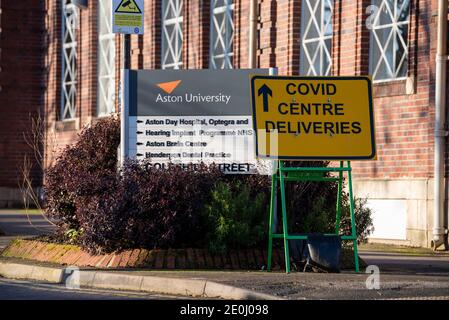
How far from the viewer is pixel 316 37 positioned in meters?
27.0

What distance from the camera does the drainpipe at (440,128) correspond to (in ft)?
71.8

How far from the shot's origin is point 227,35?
3064 cm

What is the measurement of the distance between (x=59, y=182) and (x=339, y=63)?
8.84m

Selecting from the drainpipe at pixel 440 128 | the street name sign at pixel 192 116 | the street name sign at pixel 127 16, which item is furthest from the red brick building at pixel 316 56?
the street name sign at pixel 192 116

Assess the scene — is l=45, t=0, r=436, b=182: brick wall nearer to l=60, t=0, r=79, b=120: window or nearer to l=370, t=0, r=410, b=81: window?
l=370, t=0, r=410, b=81: window

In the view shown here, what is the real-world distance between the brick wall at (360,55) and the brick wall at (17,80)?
736 centimetres

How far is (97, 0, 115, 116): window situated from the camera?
3566 cm

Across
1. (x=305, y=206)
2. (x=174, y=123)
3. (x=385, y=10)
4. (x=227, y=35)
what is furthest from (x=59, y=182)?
(x=227, y=35)

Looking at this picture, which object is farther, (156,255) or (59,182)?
(59,182)

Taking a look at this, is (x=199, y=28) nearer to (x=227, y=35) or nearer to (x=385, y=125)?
(x=227, y=35)

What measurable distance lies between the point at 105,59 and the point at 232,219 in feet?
67.7

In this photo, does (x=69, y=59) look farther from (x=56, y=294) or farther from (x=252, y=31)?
(x=56, y=294)

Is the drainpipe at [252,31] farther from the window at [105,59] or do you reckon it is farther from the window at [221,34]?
the window at [105,59]

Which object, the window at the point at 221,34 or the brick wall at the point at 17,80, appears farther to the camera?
the brick wall at the point at 17,80
